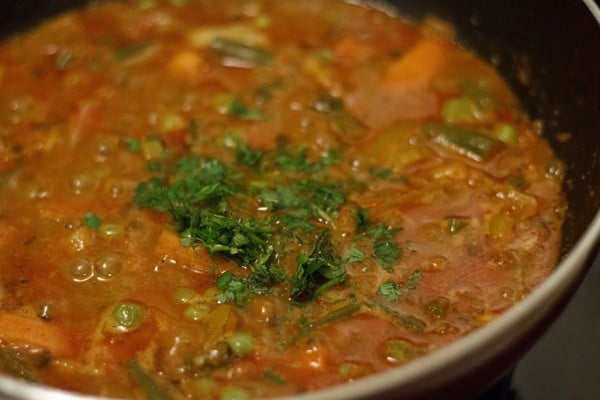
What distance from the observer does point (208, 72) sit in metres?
3.74

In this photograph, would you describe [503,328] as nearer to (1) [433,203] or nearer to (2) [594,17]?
(1) [433,203]

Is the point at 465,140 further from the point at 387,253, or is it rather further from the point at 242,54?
the point at 242,54

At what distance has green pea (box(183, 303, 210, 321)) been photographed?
257cm

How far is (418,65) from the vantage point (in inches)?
146

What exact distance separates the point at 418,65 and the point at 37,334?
2.23m

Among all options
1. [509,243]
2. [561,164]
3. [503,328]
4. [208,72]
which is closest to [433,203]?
[509,243]

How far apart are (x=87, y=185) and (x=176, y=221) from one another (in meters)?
0.51

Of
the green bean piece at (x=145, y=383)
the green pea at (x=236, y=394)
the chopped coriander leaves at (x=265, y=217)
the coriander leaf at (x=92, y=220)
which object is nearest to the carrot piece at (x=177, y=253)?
the chopped coriander leaves at (x=265, y=217)

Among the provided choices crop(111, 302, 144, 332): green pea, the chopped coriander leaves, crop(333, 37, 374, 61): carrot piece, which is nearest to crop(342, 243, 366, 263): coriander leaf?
the chopped coriander leaves

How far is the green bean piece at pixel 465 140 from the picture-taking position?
10.5 feet

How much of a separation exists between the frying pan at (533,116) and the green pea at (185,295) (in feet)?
2.93

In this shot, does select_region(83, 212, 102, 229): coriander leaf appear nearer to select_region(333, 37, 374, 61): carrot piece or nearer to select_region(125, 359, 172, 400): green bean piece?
select_region(125, 359, 172, 400): green bean piece

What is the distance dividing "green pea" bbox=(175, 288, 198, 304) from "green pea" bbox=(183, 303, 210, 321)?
4cm

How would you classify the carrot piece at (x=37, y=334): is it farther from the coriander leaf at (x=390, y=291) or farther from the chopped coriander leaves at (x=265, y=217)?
the coriander leaf at (x=390, y=291)
